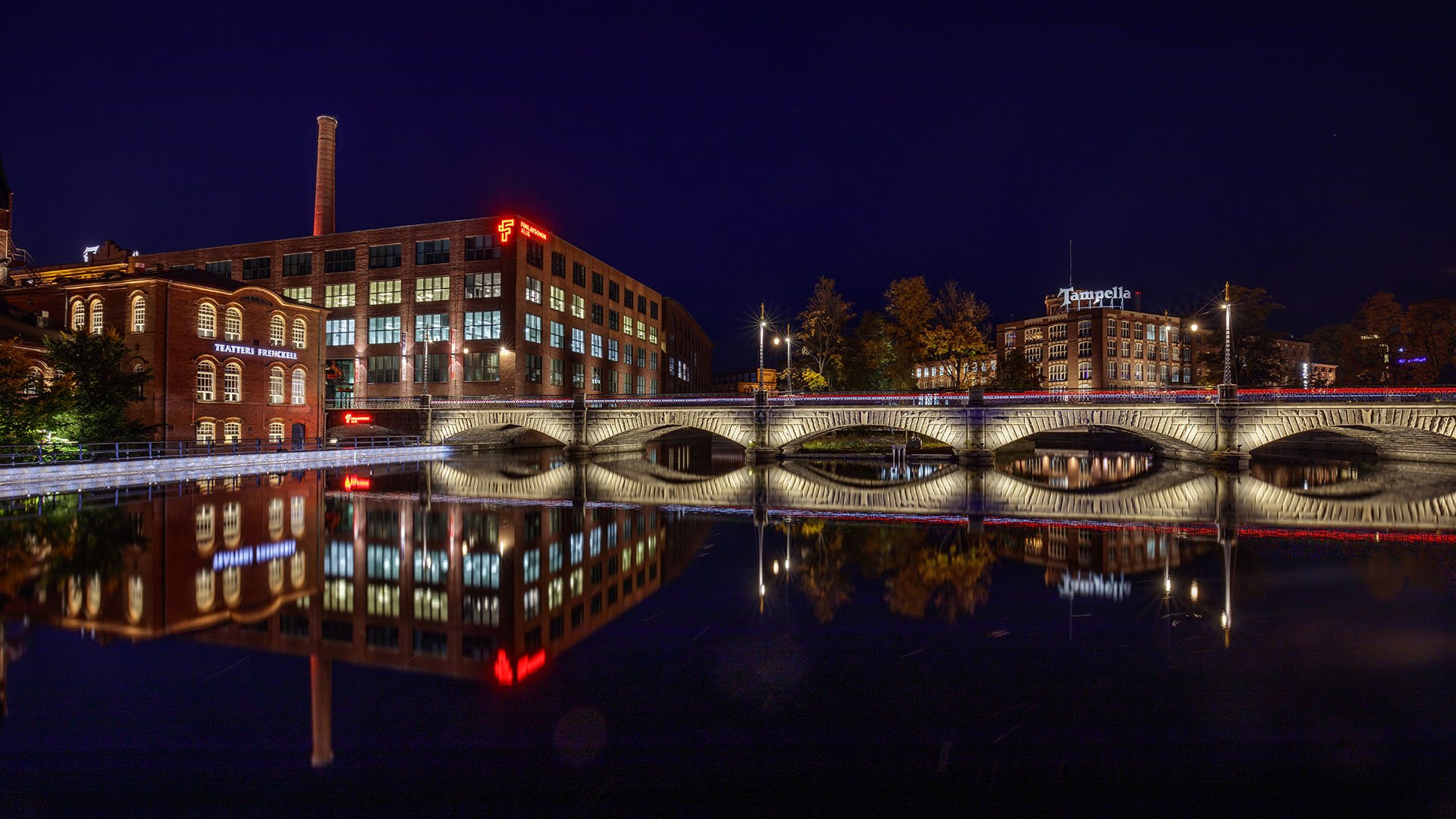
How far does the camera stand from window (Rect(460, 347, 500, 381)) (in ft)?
216

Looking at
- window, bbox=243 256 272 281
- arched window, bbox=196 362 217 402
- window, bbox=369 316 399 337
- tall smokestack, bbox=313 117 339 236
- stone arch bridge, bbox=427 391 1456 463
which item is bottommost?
stone arch bridge, bbox=427 391 1456 463

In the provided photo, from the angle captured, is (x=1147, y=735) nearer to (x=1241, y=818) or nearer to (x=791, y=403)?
(x=1241, y=818)

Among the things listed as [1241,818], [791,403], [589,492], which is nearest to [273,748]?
[1241,818]

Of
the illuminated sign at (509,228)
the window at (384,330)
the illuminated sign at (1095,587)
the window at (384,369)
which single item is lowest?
the illuminated sign at (1095,587)

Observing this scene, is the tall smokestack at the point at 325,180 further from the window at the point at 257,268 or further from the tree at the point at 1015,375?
the tree at the point at 1015,375

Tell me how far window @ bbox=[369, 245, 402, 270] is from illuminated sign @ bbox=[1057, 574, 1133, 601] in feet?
232

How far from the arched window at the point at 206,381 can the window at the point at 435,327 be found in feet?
69.5

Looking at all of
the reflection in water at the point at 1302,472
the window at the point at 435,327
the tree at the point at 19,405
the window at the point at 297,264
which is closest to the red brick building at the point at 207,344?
the tree at the point at 19,405

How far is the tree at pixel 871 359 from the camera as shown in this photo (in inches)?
2527

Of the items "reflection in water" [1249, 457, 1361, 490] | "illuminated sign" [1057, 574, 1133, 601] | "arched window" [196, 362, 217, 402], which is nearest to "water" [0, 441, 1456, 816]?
"illuminated sign" [1057, 574, 1133, 601]

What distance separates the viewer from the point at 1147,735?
6.82 m

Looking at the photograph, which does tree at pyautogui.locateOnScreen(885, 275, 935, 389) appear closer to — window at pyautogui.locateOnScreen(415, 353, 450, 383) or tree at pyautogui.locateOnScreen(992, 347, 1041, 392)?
tree at pyautogui.locateOnScreen(992, 347, 1041, 392)

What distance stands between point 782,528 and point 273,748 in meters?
14.7

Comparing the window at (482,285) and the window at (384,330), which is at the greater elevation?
the window at (482,285)
